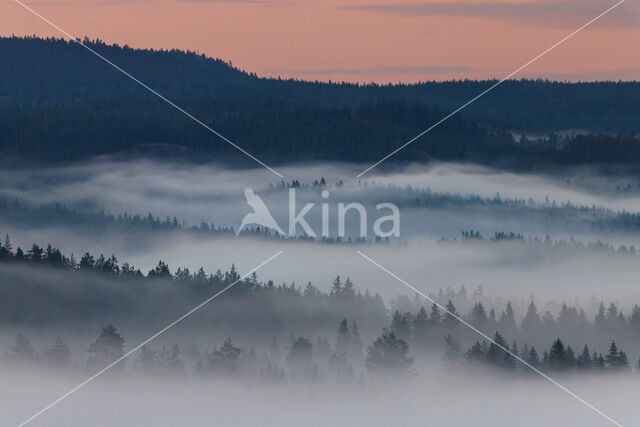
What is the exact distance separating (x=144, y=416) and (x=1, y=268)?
38746 mm

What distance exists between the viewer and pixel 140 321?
112 metres

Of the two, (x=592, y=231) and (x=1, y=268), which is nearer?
(x=1, y=268)

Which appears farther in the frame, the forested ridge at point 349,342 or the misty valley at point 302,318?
the forested ridge at point 349,342

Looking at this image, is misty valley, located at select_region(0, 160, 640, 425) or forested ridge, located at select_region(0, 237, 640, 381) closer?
misty valley, located at select_region(0, 160, 640, 425)

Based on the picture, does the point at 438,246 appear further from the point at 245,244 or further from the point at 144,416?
the point at 144,416

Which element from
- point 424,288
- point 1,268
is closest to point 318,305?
point 1,268

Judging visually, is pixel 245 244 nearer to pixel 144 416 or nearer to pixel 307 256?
pixel 307 256

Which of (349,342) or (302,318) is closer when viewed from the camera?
(349,342)

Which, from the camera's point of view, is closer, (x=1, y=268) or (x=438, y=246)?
(x=1, y=268)

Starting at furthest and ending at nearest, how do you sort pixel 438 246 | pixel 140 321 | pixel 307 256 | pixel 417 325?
pixel 438 246 → pixel 307 256 → pixel 140 321 → pixel 417 325

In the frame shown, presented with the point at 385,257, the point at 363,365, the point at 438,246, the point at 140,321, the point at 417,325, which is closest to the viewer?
the point at 363,365

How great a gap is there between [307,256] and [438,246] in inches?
1614

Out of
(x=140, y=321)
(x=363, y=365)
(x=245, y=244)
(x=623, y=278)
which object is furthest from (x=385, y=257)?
(x=363, y=365)

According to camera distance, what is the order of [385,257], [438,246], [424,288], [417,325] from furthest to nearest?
[438,246], [385,257], [424,288], [417,325]
